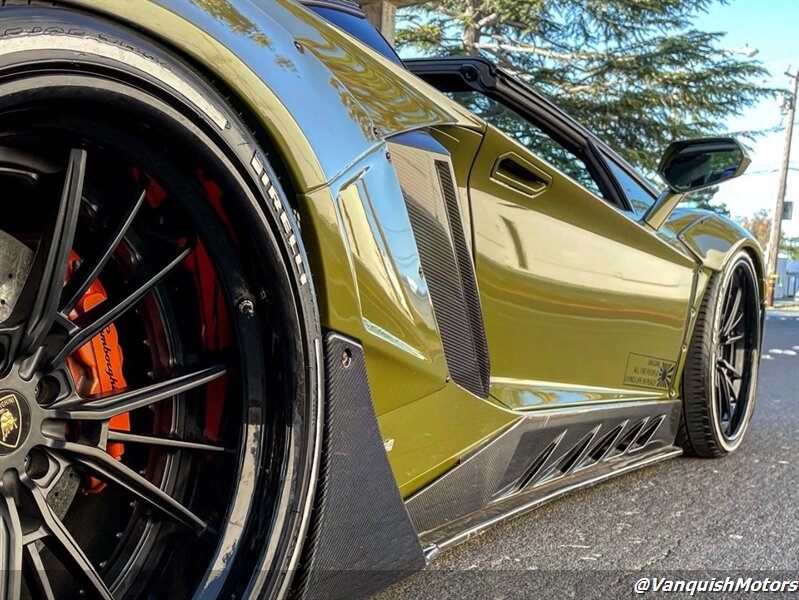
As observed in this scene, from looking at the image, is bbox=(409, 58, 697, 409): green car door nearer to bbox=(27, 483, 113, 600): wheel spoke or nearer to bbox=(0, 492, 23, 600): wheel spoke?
bbox=(27, 483, 113, 600): wheel spoke

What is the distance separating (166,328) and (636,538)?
5.02ft

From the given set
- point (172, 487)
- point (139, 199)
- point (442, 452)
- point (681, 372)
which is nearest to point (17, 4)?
point (139, 199)

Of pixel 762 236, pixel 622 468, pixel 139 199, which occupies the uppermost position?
pixel 139 199

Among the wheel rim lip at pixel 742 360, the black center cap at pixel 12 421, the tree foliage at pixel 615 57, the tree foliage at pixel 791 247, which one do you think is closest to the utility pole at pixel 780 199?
the tree foliage at pixel 615 57

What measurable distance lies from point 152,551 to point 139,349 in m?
0.34

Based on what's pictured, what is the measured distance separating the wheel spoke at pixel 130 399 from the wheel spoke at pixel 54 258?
11 cm

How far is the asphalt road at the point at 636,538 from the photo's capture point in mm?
1920

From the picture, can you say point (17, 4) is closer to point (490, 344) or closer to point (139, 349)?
point (139, 349)

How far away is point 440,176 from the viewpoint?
1804 millimetres

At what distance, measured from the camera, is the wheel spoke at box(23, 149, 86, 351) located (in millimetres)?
1074

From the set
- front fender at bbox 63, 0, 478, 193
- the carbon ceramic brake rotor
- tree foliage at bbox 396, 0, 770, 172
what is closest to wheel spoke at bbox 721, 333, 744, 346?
front fender at bbox 63, 0, 478, 193

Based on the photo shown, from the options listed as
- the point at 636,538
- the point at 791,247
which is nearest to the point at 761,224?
the point at 791,247

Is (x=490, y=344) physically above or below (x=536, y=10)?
below

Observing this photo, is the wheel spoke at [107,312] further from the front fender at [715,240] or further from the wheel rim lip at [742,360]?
the wheel rim lip at [742,360]
